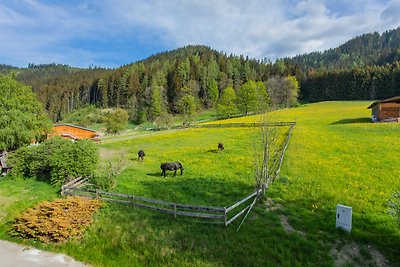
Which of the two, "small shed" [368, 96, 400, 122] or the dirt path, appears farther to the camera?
"small shed" [368, 96, 400, 122]

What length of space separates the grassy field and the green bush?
1.67 metres

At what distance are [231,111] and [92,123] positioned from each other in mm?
57392

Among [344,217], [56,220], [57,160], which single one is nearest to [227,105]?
[57,160]

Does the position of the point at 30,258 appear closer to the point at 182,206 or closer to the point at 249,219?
the point at 182,206

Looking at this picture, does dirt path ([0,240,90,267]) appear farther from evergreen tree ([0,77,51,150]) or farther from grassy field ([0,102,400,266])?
evergreen tree ([0,77,51,150])

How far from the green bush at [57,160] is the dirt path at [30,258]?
8501 millimetres

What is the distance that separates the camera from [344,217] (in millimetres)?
14094

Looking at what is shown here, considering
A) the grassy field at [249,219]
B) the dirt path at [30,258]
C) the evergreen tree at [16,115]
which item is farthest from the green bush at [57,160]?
the dirt path at [30,258]

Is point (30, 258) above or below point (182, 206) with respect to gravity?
below

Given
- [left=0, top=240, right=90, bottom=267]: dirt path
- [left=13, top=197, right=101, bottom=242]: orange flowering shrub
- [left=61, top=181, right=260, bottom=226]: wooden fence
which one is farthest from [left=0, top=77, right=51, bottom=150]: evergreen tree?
[left=0, top=240, right=90, bottom=267]: dirt path

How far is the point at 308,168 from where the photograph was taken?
80.4 feet

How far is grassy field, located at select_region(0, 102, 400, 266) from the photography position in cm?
1320

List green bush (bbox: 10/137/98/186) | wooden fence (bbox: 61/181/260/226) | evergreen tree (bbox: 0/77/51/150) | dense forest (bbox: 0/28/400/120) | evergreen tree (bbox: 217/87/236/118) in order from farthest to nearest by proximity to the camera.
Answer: dense forest (bbox: 0/28/400/120) < evergreen tree (bbox: 217/87/236/118) < evergreen tree (bbox: 0/77/51/150) < green bush (bbox: 10/137/98/186) < wooden fence (bbox: 61/181/260/226)

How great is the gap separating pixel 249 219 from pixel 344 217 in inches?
186
